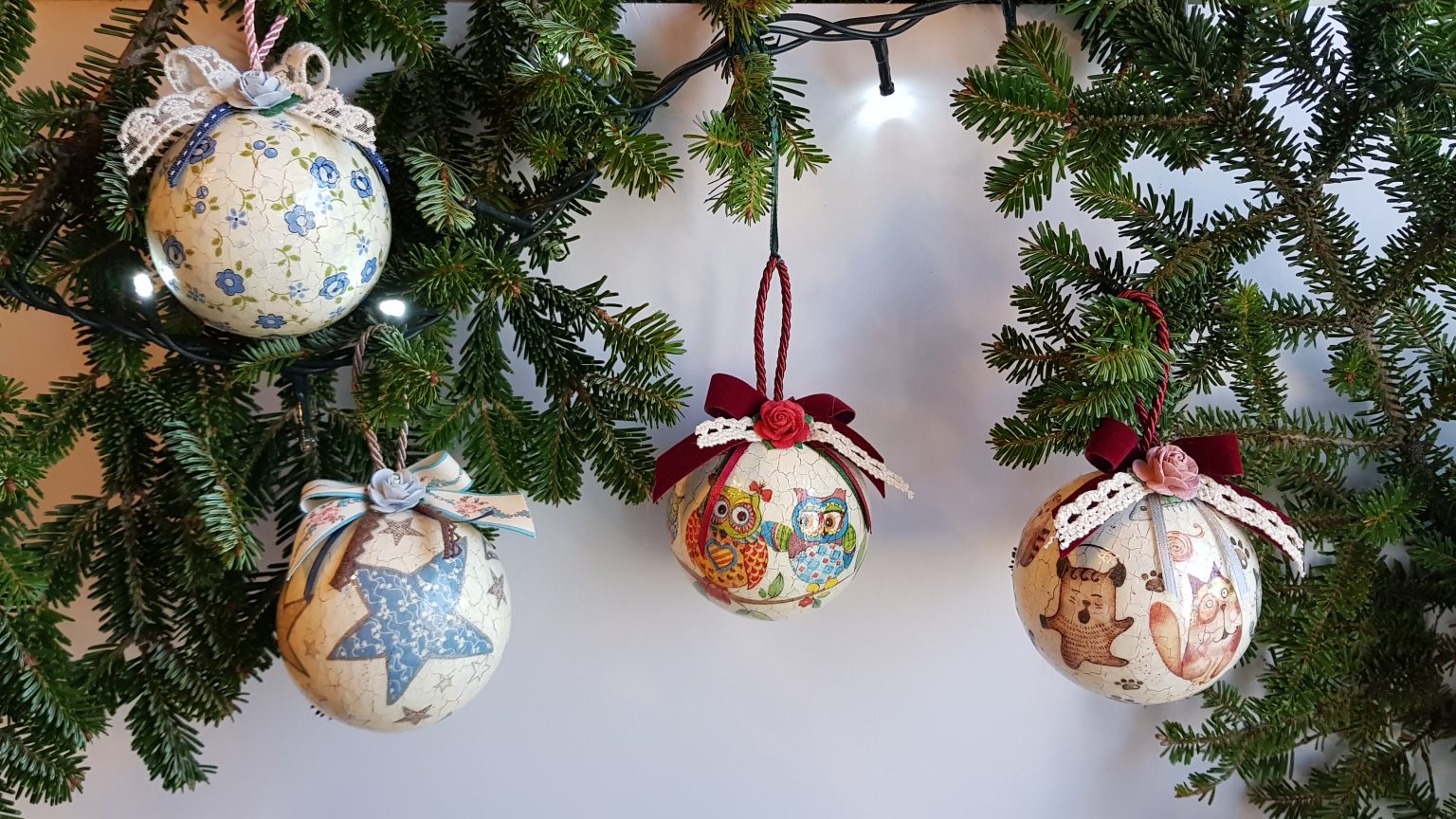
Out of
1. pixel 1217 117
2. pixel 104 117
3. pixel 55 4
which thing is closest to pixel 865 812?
pixel 1217 117

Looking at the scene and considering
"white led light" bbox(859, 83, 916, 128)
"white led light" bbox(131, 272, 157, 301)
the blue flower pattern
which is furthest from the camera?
"white led light" bbox(859, 83, 916, 128)

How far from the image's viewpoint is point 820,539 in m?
0.70

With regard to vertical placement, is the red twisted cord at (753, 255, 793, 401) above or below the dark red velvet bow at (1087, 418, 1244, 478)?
below

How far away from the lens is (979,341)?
34.4 inches

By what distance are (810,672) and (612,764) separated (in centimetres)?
22

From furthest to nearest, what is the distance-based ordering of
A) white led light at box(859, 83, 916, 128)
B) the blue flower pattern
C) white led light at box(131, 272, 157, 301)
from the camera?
white led light at box(859, 83, 916, 128) → white led light at box(131, 272, 157, 301) → the blue flower pattern

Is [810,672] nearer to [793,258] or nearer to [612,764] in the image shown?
[612,764]

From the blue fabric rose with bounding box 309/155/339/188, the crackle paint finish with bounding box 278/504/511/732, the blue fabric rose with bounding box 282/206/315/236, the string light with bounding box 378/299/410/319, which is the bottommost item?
the crackle paint finish with bounding box 278/504/511/732

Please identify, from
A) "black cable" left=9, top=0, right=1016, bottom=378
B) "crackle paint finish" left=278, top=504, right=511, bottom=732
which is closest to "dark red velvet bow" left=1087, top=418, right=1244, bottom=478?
"black cable" left=9, top=0, right=1016, bottom=378

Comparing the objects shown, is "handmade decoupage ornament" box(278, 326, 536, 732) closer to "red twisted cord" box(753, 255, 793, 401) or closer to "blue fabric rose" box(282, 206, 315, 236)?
"blue fabric rose" box(282, 206, 315, 236)

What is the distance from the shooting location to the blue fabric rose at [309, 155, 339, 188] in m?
0.60

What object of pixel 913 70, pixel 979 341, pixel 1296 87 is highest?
pixel 1296 87

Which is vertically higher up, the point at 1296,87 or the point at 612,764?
the point at 1296,87

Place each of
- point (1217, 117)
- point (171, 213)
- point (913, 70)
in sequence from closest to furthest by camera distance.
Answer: point (171, 213)
point (1217, 117)
point (913, 70)
